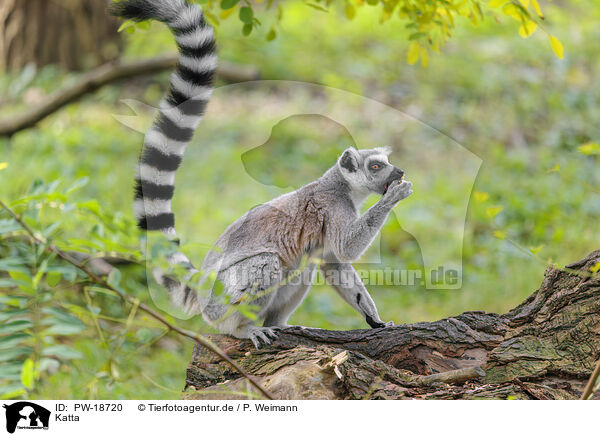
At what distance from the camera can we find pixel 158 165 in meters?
2.42

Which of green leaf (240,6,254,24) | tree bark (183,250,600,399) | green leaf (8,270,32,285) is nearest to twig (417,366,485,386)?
tree bark (183,250,600,399)

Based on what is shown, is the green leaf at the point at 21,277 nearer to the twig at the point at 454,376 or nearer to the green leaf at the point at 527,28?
the twig at the point at 454,376

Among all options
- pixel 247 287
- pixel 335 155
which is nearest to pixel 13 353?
pixel 247 287

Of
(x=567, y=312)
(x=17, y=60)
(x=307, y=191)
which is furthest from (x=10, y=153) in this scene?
(x=567, y=312)

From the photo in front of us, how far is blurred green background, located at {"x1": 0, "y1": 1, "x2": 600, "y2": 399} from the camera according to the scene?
359cm

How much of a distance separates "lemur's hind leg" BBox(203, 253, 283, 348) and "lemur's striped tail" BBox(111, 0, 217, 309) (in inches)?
15.3

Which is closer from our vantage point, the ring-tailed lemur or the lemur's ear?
the ring-tailed lemur

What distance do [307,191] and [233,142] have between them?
286 centimetres

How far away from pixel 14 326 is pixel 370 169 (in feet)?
5.39

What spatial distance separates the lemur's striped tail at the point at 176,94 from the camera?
218 cm

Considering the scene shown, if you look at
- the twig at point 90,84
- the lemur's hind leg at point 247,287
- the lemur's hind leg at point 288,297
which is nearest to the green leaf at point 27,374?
the lemur's hind leg at point 247,287

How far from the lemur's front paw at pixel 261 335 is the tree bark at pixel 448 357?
0.14ft
